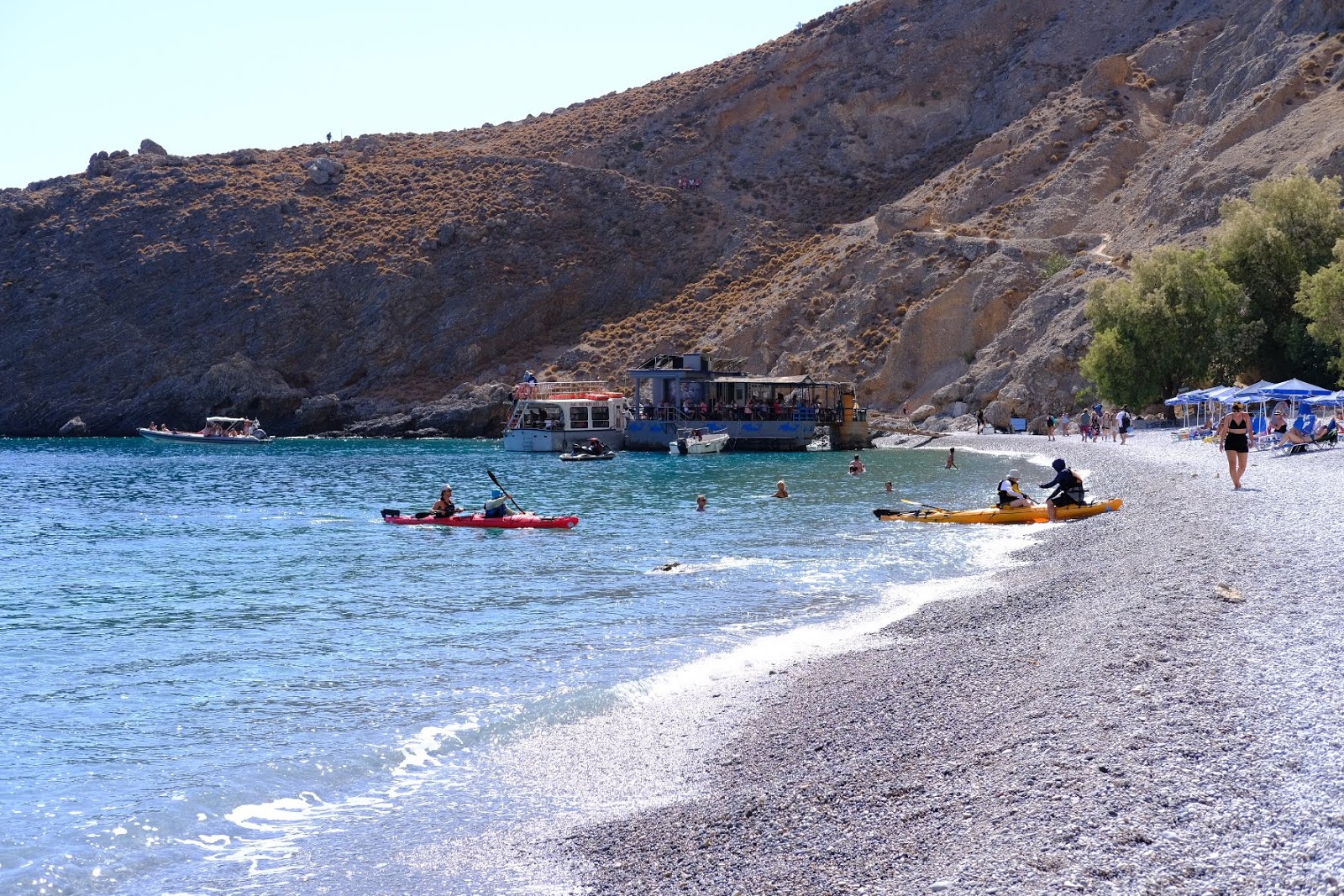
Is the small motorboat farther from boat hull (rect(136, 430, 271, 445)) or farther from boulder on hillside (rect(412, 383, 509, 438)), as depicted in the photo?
boat hull (rect(136, 430, 271, 445))

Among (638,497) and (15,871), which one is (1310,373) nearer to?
(638,497)

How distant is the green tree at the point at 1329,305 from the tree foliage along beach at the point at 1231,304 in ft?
28.9

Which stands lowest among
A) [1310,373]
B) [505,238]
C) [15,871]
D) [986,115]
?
[15,871]

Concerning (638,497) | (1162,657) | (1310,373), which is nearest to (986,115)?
(1310,373)

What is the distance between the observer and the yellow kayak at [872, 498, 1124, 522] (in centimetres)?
2930

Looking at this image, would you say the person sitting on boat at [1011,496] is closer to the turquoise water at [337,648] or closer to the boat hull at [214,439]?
the turquoise water at [337,648]

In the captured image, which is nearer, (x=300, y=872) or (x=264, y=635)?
(x=300, y=872)

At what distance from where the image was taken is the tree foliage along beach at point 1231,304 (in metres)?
59.9

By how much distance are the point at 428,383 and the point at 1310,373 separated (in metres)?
Answer: 69.8

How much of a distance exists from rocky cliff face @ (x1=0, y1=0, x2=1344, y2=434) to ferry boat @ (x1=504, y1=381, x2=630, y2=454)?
18.0m

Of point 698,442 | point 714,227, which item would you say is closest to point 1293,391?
point 698,442

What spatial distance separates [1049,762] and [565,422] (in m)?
70.1

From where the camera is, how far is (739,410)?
78.2m

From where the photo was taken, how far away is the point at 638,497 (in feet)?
146
